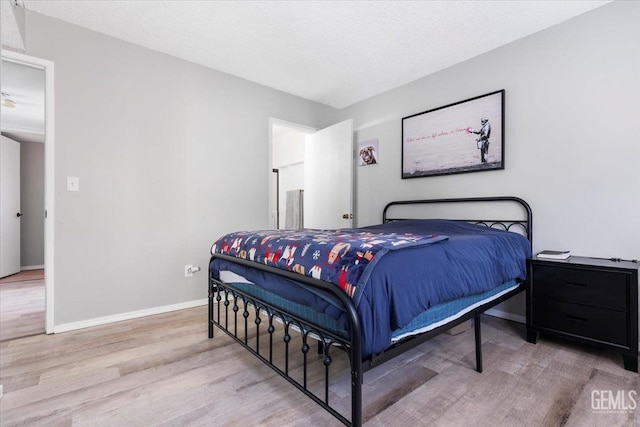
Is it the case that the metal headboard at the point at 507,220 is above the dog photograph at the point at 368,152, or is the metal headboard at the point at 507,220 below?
below

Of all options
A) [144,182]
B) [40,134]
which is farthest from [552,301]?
[40,134]

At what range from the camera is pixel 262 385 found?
1.63 meters

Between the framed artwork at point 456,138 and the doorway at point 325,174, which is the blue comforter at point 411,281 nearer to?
the framed artwork at point 456,138

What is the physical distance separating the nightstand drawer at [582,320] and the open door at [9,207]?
6.44 metres

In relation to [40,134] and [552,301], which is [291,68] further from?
[40,134]

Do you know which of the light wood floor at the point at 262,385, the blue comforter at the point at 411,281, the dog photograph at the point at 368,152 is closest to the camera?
the blue comforter at the point at 411,281

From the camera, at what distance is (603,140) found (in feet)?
7.13

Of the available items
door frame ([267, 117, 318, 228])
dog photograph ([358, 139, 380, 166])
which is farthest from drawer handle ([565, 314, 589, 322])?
door frame ([267, 117, 318, 228])

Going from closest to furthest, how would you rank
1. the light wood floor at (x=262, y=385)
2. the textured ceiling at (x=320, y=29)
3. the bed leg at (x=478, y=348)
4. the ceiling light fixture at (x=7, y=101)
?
the light wood floor at (x=262, y=385) < the bed leg at (x=478, y=348) < the textured ceiling at (x=320, y=29) < the ceiling light fixture at (x=7, y=101)

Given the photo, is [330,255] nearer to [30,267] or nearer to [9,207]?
[9,207]

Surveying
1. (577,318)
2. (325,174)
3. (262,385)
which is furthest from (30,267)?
(577,318)

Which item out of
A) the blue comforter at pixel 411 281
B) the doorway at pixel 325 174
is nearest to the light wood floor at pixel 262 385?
the blue comforter at pixel 411 281

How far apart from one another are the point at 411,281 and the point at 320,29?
221cm

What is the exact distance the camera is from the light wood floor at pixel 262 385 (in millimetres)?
1368
